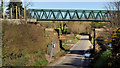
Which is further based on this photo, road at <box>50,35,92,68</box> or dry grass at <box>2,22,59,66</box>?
road at <box>50,35,92,68</box>

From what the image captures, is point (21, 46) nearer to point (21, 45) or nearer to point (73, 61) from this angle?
point (21, 45)

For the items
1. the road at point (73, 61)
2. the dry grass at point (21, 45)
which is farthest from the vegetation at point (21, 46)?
the road at point (73, 61)

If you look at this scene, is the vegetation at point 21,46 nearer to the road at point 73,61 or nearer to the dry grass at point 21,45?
the dry grass at point 21,45

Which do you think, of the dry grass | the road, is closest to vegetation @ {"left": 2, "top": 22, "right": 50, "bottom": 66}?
the dry grass

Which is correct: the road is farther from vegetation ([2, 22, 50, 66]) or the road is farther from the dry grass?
the dry grass

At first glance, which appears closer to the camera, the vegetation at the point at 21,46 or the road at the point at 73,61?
the vegetation at the point at 21,46

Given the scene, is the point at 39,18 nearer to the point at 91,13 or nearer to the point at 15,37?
the point at 91,13

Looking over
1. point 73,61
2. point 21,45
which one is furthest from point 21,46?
point 73,61

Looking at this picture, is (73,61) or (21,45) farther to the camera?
(73,61)

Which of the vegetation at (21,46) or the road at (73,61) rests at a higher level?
the vegetation at (21,46)

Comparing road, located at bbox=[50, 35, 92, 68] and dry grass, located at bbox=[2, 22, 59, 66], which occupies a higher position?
dry grass, located at bbox=[2, 22, 59, 66]

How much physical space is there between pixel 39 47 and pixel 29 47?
3005 millimetres

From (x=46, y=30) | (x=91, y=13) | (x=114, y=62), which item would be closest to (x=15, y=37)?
(x=114, y=62)

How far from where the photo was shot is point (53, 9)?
35781mm
